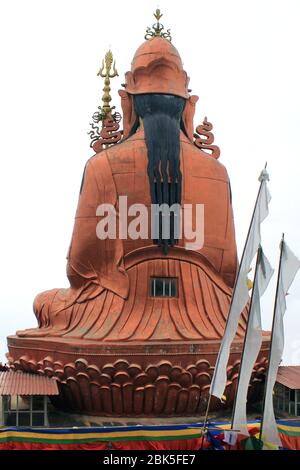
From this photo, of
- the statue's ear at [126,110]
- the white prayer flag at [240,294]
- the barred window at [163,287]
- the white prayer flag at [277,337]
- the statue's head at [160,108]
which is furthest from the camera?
the statue's ear at [126,110]

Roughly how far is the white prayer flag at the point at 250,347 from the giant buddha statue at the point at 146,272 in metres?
5.91

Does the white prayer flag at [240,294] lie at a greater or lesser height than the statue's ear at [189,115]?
lesser

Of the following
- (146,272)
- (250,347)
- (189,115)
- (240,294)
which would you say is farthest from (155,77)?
(250,347)

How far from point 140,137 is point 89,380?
23.5 ft

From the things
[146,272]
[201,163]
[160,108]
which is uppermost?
[160,108]

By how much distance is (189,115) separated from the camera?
75.8 feet

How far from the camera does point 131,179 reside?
69.7 ft

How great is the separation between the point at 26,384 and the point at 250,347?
8.26 meters

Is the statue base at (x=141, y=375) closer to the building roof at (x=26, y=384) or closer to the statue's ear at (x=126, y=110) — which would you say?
the building roof at (x=26, y=384)

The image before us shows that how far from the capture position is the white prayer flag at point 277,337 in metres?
12.6

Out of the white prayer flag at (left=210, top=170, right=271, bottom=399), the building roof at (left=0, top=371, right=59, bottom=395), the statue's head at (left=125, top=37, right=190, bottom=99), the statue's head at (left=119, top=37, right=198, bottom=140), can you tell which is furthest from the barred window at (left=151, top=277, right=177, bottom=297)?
the white prayer flag at (left=210, top=170, right=271, bottom=399)

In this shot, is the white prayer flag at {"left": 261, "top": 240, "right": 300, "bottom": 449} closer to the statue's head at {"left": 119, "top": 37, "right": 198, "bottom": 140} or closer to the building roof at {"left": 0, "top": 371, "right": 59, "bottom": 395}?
the building roof at {"left": 0, "top": 371, "right": 59, "bottom": 395}

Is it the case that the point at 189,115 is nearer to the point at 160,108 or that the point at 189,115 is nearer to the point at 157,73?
the point at 160,108

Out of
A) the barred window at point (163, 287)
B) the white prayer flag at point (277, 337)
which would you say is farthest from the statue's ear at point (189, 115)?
the white prayer flag at point (277, 337)
